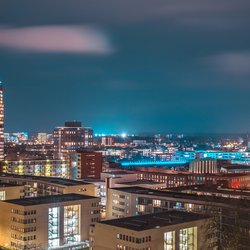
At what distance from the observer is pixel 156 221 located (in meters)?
18.2

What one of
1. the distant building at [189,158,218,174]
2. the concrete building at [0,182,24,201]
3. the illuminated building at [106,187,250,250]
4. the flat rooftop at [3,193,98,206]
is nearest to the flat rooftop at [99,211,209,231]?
the illuminated building at [106,187,250,250]

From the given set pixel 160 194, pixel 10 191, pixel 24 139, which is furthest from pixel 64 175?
pixel 24 139

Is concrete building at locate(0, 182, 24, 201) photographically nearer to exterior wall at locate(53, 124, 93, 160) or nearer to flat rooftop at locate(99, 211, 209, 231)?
flat rooftop at locate(99, 211, 209, 231)

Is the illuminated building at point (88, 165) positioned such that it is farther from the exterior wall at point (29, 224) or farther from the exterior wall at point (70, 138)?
the exterior wall at point (70, 138)

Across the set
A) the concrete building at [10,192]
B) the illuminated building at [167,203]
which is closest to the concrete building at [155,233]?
the illuminated building at [167,203]

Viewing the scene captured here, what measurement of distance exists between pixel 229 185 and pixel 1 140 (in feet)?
109

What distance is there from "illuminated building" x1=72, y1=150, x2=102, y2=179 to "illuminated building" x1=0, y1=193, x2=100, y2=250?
61.8ft

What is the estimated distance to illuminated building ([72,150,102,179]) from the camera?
43344 millimetres

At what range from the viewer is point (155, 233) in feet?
56.2

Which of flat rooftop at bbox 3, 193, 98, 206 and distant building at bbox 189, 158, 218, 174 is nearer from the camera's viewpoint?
flat rooftop at bbox 3, 193, 98, 206

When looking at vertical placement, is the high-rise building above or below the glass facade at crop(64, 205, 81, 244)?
above

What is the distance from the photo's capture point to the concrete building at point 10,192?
26.7 m

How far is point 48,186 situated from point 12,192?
281 centimetres

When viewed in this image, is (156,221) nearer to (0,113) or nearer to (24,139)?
(0,113)
